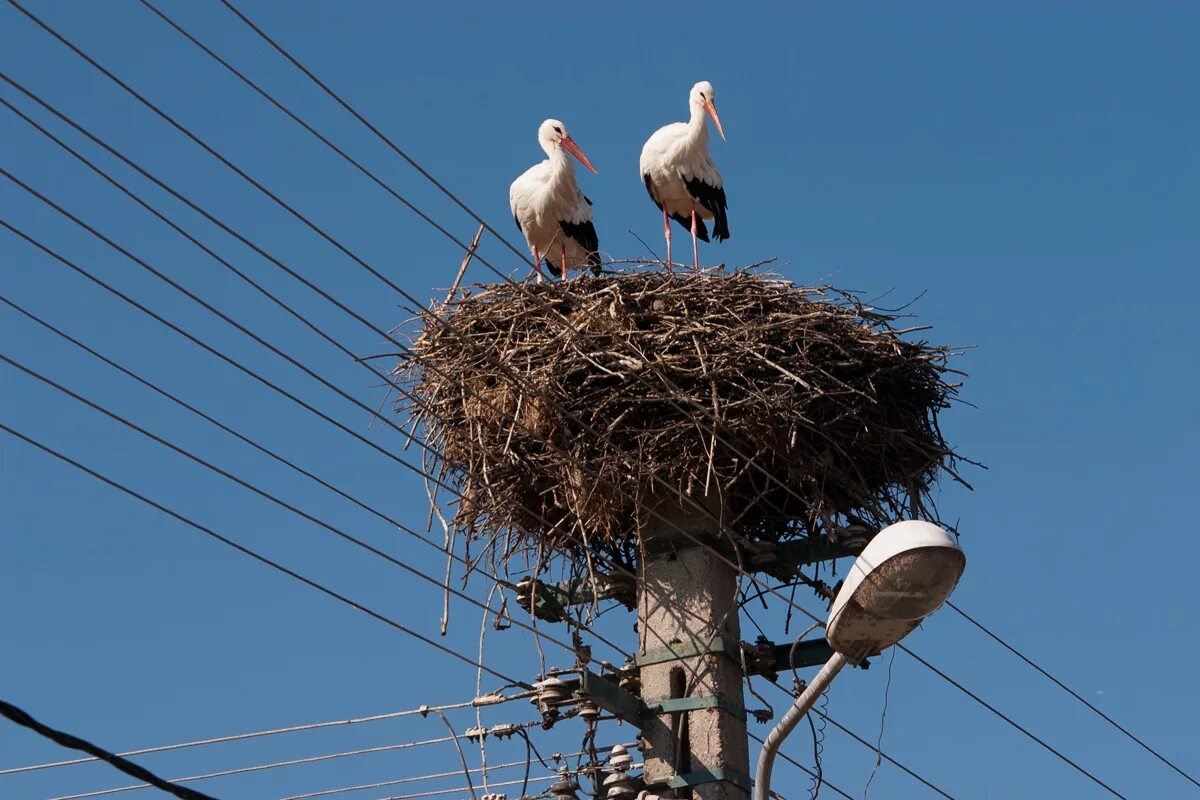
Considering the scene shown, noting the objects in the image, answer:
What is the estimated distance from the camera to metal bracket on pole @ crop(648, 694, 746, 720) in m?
7.56

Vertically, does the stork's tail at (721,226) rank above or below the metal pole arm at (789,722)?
above

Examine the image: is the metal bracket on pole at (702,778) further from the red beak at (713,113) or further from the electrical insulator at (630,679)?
the red beak at (713,113)

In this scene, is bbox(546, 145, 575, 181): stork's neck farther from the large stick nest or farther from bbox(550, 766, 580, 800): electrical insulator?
bbox(550, 766, 580, 800): electrical insulator

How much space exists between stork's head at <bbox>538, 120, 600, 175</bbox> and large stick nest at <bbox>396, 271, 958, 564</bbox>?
3878 millimetres

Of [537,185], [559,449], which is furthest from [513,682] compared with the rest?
[537,185]

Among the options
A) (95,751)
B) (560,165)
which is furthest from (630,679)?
(560,165)

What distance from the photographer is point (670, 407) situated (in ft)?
27.9

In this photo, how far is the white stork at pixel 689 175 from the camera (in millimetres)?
13258

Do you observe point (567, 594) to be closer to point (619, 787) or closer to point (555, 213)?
point (619, 787)

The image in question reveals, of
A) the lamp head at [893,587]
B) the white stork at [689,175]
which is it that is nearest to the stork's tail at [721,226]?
the white stork at [689,175]

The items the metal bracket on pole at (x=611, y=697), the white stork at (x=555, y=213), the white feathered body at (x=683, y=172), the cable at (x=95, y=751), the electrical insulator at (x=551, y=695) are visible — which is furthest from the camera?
the white feathered body at (x=683, y=172)

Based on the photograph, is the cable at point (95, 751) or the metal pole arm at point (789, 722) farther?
the metal pole arm at point (789, 722)

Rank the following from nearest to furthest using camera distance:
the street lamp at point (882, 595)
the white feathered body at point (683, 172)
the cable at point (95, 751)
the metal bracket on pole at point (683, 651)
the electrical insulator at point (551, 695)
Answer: the cable at point (95, 751)
the street lamp at point (882, 595)
the electrical insulator at point (551, 695)
the metal bracket on pole at point (683, 651)
the white feathered body at point (683, 172)

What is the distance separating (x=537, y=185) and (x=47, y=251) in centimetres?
765
